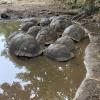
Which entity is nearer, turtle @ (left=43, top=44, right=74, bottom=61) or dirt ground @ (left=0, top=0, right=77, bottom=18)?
turtle @ (left=43, top=44, right=74, bottom=61)

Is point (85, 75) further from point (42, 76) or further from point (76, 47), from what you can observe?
point (76, 47)

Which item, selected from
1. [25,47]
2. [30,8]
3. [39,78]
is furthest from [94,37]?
[30,8]

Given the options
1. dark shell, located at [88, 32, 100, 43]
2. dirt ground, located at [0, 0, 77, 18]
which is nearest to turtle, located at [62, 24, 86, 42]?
dark shell, located at [88, 32, 100, 43]

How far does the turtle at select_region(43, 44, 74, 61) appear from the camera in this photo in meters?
9.45

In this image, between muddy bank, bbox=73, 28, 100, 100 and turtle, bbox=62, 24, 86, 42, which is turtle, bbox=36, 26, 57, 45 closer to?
turtle, bbox=62, 24, 86, 42

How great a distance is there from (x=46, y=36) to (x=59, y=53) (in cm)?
185

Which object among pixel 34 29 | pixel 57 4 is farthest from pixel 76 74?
pixel 57 4

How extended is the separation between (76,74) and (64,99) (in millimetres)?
1595

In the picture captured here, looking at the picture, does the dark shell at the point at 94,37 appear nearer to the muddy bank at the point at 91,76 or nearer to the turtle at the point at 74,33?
the muddy bank at the point at 91,76

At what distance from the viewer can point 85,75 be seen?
8.10 m

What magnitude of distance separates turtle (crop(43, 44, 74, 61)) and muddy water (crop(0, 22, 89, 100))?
16 centimetres

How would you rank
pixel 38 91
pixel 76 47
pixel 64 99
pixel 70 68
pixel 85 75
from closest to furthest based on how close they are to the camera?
pixel 64 99, pixel 38 91, pixel 85 75, pixel 70 68, pixel 76 47

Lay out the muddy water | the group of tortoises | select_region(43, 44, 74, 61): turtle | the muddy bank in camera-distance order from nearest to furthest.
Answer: the muddy bank, the muddy water, select_region(43, 44, 74, 61): turtle, the group of tortoises

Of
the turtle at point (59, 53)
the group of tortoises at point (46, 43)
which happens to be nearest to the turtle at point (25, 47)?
the group of tortoises at point (46, 43)
